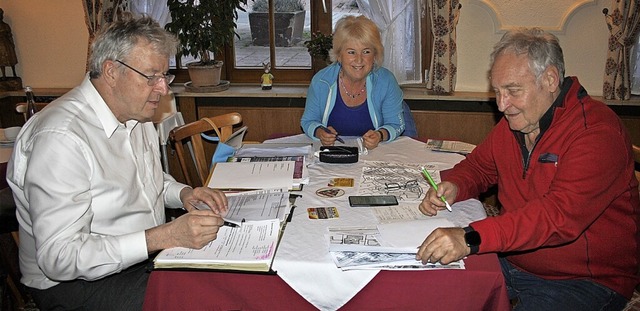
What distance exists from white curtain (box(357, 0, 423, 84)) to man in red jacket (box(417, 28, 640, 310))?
2.24 metres

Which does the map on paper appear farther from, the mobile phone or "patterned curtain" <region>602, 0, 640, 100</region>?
"patterned curtain" <region>602, 0, 640, 100</region>

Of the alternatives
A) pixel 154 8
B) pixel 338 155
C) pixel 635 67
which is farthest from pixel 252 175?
pixel 635 67

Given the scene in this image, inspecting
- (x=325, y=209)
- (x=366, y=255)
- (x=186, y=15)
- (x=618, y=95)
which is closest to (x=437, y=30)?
(x=618, y=95)

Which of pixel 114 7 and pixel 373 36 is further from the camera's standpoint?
pixel 114 7

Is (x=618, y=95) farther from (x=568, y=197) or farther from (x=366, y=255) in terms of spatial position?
(x=366, y=255)

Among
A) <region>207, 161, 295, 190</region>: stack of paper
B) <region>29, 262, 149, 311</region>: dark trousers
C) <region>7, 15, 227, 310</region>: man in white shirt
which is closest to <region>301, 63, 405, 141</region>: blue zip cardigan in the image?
<region>207, 161, 295, 190</region>: stack of paper

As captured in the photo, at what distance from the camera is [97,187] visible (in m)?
1.54

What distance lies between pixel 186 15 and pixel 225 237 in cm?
267

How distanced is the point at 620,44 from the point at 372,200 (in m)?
2.62

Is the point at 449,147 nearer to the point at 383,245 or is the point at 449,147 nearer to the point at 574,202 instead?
the point at 574,202

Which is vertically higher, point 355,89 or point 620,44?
point 620,44

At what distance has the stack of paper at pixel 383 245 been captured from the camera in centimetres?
136

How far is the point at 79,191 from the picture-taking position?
1.44 metres

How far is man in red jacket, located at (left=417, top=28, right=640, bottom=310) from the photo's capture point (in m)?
1.47
